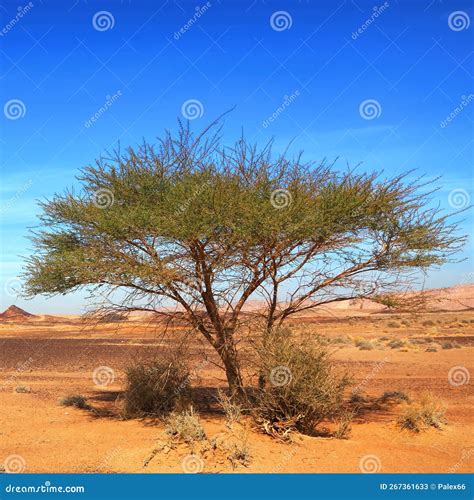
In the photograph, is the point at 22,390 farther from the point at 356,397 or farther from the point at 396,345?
the point at 396,345

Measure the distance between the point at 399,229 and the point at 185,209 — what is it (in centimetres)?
492

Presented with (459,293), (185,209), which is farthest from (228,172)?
(459,293)

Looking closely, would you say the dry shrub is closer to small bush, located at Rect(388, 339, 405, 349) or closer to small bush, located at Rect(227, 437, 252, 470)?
small bush, located at Rect(227, 437, 252, 470)

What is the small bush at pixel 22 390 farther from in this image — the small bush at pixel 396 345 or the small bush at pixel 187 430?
the small bush at pixel 396 345

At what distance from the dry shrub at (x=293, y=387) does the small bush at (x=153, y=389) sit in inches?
113

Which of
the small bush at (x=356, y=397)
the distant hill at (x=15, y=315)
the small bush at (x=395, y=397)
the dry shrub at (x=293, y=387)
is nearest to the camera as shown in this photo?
the dry shrub at (x=293, y=387)

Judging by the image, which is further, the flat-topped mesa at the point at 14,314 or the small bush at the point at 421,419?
the flat-topped mesa at the point at 14,314

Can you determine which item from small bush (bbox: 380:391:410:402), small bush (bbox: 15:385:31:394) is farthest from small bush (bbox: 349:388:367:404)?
small bush (bbox: 15:385:31:394)

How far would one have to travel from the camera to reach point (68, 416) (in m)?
14.3

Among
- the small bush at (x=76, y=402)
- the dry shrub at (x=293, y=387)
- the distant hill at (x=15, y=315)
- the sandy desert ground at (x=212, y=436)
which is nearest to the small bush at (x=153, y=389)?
the sandy desert ground at (x=212, y=436)

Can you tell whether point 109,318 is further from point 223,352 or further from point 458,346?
point 458,346

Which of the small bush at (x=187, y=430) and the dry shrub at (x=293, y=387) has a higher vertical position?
the dry shrub at (x=293, y=387)

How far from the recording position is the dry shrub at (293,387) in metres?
11.4

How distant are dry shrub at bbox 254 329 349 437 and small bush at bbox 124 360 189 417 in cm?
287
